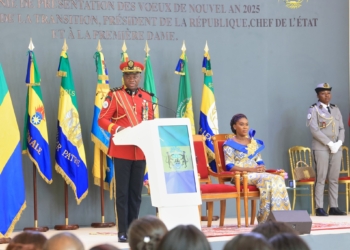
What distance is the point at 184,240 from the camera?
197 cm

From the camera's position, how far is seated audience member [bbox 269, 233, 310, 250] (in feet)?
6.61

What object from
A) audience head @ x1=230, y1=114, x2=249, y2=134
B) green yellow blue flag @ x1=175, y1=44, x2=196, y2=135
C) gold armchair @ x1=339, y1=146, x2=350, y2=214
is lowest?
gold armchair @ x1=339, y1=146, x2=350, y2=214

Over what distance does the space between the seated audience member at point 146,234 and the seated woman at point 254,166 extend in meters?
4.32

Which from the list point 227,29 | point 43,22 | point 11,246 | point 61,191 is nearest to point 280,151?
point 227,29

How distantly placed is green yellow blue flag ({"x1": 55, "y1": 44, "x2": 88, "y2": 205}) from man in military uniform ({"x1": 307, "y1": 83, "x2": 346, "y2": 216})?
3.00 m

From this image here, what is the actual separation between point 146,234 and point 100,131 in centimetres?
526

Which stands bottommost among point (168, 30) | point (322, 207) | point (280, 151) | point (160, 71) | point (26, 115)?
point (322, 207)

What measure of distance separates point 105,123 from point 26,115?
212 centimetres

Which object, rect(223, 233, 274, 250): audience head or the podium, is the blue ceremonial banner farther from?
rect(223, 233, 274, 250): audience head

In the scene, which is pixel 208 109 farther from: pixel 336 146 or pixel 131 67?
pixel 131 67

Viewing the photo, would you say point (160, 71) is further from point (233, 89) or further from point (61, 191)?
point (61, 191)

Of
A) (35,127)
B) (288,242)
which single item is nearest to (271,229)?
(288,242)

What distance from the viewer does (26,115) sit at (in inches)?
285

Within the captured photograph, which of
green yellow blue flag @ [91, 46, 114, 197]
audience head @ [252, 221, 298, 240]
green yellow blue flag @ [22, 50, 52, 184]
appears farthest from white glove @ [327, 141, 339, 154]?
audience head @ [252, 221, 298, 240]
